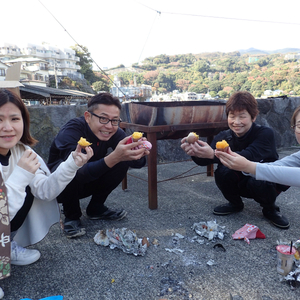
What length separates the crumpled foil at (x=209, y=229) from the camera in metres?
2.07

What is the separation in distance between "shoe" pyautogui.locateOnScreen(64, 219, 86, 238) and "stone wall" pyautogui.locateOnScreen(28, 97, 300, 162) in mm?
1777

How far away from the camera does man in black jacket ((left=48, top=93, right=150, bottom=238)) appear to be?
6.51ft

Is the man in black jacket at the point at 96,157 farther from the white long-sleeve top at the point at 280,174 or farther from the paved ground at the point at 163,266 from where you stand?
the white long-sleeve top at the point at 280,174

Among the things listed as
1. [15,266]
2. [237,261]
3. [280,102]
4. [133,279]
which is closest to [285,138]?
[280,102]

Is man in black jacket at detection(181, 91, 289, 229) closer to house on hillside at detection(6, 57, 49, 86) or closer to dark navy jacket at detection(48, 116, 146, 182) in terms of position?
dark navy jacket at detection(48, 116, 146, 182)

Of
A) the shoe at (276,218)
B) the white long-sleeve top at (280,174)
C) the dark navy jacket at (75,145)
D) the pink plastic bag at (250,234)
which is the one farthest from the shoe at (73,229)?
the shoe at (276,218)

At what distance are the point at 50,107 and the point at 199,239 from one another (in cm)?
289

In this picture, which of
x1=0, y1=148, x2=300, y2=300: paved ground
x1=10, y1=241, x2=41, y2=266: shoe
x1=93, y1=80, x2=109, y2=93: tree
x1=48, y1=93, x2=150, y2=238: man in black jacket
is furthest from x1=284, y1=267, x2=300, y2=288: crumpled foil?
x1=93, y1=80, x2=109, y2=93: tree

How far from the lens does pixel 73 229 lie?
2109 millimetres

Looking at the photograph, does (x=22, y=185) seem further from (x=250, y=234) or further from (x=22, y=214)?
(x=250, y=234)

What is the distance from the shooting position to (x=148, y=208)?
2764mm

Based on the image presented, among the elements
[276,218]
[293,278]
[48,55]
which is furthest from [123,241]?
[48,55]

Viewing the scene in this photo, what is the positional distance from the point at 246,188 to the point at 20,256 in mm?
1976

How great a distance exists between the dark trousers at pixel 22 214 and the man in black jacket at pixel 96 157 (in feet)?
1.27
